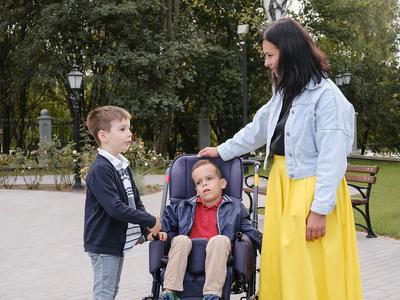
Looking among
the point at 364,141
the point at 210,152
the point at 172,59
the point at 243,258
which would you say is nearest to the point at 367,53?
the point at 364,141

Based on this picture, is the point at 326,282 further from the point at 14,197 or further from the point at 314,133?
the point at 14,197

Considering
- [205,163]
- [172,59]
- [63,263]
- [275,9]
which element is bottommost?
[63,263]

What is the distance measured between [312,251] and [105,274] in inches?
50.9

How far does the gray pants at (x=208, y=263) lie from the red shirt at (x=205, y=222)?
27 centimetres

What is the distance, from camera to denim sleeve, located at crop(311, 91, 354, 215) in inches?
138

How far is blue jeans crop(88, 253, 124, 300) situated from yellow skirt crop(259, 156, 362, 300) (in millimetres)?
1045

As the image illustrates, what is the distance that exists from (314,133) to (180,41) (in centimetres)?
2012

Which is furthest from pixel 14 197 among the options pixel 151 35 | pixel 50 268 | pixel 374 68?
pixel 374 68

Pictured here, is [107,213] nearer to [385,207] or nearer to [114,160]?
[114,160]

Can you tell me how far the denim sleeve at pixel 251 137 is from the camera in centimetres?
420

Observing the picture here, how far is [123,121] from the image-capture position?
13.3ft

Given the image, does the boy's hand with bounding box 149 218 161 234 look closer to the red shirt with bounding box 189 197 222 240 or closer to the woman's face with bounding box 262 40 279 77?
the red shirt with bounding box 189 197 222 240

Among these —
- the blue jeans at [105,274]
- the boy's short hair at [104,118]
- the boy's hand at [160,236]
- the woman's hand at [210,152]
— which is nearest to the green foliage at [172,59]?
the woman's hand at [210,152]

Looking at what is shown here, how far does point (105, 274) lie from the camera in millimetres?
3996
